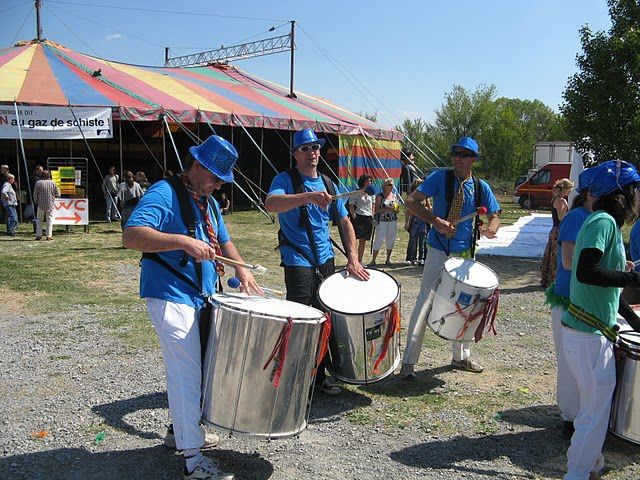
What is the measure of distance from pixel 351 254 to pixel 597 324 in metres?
1.97

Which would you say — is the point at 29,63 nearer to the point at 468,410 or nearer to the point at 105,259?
the point at 105,259

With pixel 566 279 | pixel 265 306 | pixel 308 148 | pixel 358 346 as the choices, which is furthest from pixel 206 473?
pixel 566 279

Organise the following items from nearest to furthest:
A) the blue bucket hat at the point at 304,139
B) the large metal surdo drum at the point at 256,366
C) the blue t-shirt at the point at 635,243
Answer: the large metal surdo drum at the point at 256,366
the blue bucket hat at the point at 304,139
the blue t-shirt at the point at 635,243

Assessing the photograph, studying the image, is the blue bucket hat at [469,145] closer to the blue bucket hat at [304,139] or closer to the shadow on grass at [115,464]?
the blue bucket hat at [304,139]

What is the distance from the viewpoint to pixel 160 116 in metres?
17.3

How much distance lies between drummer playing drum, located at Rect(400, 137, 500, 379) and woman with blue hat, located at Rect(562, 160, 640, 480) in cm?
187

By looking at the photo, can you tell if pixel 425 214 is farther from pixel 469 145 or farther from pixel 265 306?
pixel 265 306

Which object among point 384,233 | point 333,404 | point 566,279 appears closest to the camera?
point 566,279

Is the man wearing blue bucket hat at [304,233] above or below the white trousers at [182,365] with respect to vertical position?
above

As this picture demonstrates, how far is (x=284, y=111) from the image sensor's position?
70.4 ft

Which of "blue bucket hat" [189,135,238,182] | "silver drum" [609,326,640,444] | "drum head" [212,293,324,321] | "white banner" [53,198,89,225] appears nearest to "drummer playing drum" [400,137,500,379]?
"silver drum" [609,326,640,444]

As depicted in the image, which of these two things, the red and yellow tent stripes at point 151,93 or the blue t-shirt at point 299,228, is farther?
the red and yellow tent stripes at point 151,93

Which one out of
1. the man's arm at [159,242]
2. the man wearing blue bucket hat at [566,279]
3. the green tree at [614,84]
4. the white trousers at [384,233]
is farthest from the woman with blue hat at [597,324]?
the green tree at [614,84]

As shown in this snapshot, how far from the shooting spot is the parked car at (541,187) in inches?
1130
